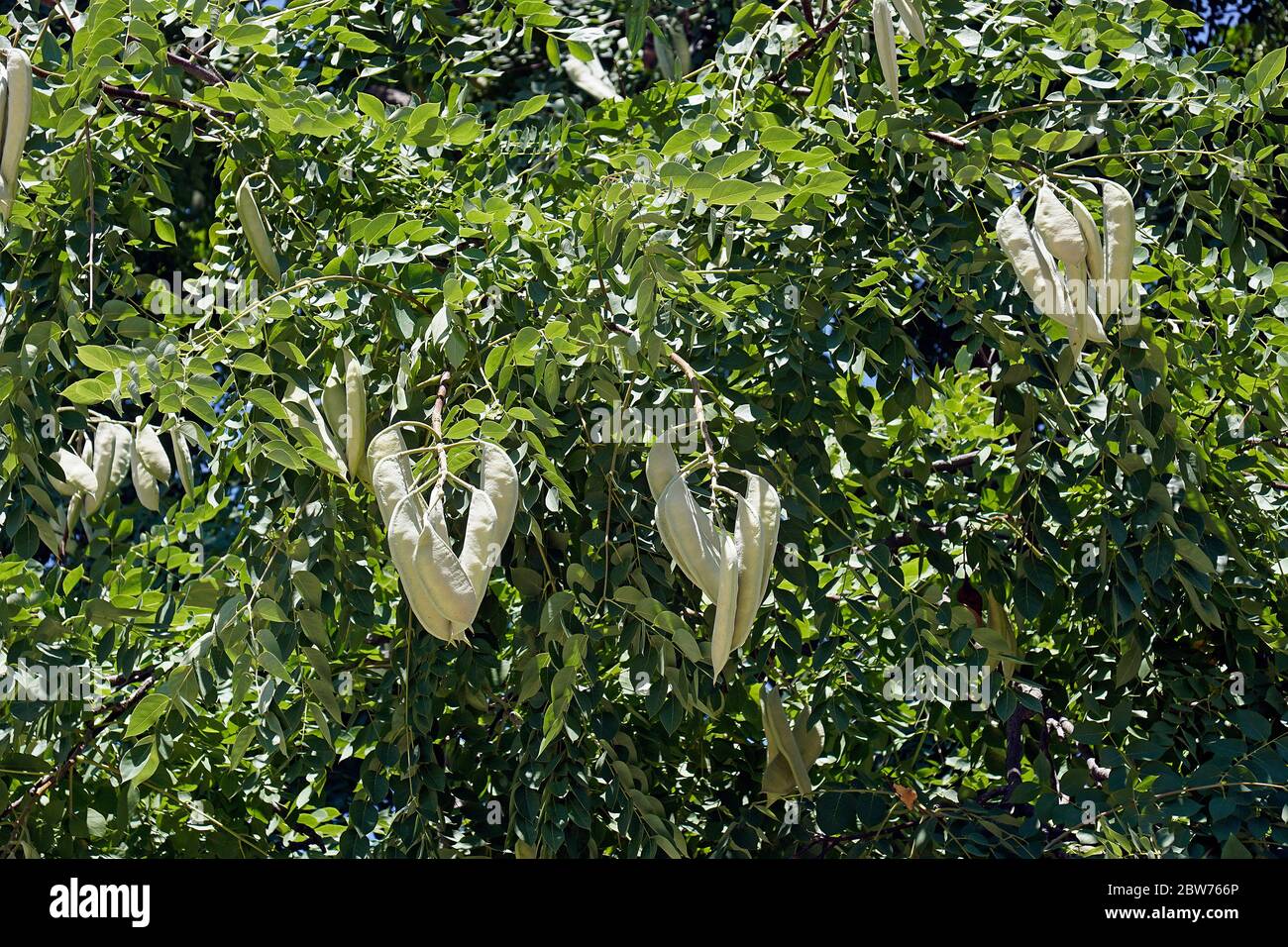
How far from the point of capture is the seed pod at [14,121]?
6.29 ft

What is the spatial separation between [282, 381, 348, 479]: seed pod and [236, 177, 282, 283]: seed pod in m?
0.29

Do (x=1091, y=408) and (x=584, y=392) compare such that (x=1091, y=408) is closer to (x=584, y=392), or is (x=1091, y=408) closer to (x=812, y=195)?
(x=812, y=195)

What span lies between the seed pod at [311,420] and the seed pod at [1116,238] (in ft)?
3.77

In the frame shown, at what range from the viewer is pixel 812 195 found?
2115 millimetres

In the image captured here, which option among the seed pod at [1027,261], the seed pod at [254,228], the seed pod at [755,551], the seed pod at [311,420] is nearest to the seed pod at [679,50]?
the seed pod at [254,228]

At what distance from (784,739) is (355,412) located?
0.92 metres

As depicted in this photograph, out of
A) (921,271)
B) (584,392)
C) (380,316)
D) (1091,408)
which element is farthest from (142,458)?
(1091,408)

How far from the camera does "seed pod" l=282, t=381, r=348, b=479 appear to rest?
1.91 m

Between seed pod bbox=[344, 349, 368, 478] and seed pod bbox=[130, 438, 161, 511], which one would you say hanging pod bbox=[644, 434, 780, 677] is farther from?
seed pod bbox=[130, 438, 161, 511]

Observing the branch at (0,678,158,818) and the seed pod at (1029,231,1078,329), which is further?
the branch at (0,678,158,818)

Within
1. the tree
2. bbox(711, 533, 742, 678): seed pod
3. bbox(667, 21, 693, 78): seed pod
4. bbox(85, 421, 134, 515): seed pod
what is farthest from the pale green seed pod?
bbox(667, 21, 693, 78): seed pod

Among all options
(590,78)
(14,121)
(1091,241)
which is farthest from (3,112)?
(590,78)

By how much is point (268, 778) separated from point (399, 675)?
0.56 metres

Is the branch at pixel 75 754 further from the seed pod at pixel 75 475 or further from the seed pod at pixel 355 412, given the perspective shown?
the seed pod at pixel 355 412
